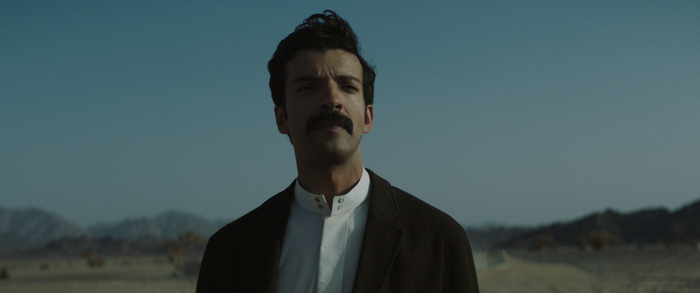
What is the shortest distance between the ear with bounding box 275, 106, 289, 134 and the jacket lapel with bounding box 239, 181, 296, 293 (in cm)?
26

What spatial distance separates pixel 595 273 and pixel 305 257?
33320 mm

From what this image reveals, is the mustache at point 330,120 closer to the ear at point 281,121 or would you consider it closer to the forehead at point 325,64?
the forehead at point 325,64

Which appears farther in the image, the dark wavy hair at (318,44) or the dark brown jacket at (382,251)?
the dark wavy hair at (318,44)

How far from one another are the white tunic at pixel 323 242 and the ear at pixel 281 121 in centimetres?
29

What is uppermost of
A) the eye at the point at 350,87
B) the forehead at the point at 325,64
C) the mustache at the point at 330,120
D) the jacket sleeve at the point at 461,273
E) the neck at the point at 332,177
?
the forehead at the point at 325,64

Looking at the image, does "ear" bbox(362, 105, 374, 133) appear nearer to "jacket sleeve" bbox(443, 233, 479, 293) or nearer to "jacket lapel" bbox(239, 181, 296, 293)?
"jacket lapel" bbox(239, 181, 296, 293)

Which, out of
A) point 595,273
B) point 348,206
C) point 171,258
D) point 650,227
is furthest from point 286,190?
point 650,227

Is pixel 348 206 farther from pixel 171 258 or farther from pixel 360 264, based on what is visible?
pixel 171 258

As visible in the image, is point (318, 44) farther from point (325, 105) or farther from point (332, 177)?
point (332, 177)

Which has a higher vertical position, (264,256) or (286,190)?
(286,190)

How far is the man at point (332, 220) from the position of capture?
6.96 ft

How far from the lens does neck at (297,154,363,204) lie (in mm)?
2270

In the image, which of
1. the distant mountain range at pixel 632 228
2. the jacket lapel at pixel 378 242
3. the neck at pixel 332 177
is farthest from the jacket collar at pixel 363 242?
the distant mountain range at pixel 632 228

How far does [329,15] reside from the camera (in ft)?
8.35
